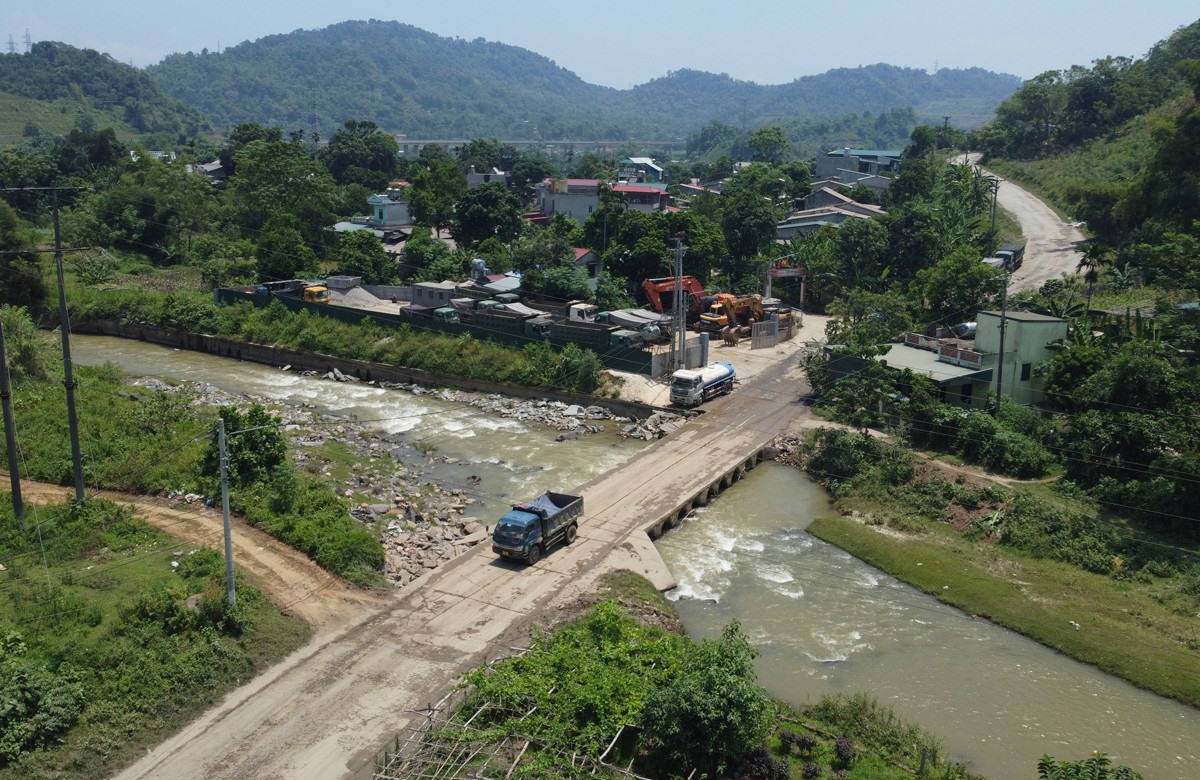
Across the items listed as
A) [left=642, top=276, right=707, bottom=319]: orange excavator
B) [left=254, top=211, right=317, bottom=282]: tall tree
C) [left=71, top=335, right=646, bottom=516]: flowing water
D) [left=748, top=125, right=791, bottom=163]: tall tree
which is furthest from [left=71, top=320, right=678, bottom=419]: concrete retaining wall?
[left=748, top=125, right=791, bottom=163]: tall tree

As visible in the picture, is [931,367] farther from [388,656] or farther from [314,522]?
[388,656]

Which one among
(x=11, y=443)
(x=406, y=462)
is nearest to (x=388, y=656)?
(x=11, y=443)

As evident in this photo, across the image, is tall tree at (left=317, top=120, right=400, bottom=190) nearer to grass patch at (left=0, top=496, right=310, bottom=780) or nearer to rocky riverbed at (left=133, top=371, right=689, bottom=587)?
rocky riverbed at (left=133, top=371, right=689, bottom=587)

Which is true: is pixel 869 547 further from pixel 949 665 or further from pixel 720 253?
pixel 720 253

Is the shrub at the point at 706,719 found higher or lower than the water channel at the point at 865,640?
higher

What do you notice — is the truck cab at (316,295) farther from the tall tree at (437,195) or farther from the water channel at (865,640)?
the tall tree at (437,195)

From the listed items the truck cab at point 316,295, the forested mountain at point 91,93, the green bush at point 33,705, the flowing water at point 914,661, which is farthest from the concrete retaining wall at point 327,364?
the forested mountain at point 91,93

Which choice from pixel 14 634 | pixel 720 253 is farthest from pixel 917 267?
pixel 14 634
